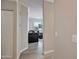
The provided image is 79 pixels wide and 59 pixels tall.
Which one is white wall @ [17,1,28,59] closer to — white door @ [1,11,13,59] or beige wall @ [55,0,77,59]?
white door @ [1,11,13,59]

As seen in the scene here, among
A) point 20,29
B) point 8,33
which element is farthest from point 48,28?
point 8,33

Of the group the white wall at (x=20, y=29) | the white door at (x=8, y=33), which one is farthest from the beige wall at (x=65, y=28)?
the white wall at (x=20, y=29)

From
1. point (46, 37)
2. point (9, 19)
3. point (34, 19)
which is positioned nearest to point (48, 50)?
point (46, 37)

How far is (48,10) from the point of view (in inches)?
286

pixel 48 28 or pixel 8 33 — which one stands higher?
pixel 48 28

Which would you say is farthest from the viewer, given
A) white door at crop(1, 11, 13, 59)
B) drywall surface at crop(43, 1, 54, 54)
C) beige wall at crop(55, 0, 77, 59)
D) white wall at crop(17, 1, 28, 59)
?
drywall surface at crop(43, 1, 54, 54)

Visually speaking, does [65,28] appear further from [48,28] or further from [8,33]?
[48,28]

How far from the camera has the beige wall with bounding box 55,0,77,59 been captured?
94.7 inches

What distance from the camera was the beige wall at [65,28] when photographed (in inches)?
94.7

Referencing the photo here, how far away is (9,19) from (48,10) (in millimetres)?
2405

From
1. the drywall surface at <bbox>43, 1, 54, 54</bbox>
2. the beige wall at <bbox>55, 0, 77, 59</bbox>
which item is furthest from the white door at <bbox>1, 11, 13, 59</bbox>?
the beige wall at <bbox>55, 0, 77, 59</bbox>

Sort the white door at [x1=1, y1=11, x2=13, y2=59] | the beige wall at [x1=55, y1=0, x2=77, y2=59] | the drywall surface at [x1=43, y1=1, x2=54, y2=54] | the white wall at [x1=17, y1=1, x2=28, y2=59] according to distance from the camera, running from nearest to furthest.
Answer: the beige wall at [x1=55, y1=0, x2=77, y2=59]
the white door at [x1=1, y1=11, x2=13, y2=59]
the white wall at [x1=17, y1=1, x2=28, y2=59]
the drywall surface at [x1=43, y1=1, x2=54, y2=54]

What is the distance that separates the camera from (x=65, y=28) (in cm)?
273

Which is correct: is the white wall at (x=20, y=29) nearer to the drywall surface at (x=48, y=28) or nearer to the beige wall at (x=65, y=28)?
the drywall surface at (x=48, y=28)
